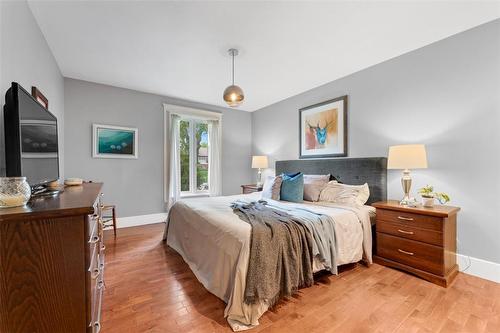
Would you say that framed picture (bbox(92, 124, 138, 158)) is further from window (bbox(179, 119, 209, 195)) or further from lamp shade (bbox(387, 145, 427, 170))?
lamp shade (bbox(387, 145, 427, 170))

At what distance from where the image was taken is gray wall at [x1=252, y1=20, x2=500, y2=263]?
216 cm

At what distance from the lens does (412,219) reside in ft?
7.41

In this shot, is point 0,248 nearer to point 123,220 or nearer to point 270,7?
point 270,7

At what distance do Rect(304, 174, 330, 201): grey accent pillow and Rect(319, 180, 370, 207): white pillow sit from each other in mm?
71

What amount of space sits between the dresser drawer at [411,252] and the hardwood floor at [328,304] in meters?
0.15

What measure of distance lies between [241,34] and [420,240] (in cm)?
282

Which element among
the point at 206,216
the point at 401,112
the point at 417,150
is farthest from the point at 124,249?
the point at 401,112

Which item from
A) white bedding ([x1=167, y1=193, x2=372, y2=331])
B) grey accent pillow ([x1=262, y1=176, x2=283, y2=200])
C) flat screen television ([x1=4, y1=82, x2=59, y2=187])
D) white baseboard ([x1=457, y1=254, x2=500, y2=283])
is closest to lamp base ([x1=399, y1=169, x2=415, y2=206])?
white bedding ([x1=167, y1=193, x2=372, y2=331])

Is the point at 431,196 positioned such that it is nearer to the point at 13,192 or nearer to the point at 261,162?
the point at 261,162

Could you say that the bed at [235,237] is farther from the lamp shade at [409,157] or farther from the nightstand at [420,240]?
the lamp shade at [409,157]

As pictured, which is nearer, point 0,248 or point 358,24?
point 0,248

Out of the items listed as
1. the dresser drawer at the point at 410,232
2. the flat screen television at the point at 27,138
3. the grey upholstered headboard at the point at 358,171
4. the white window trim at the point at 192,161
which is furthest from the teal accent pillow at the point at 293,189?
the flat screen television at the point at 27,138

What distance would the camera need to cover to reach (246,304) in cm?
158

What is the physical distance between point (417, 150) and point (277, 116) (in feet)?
9.42
